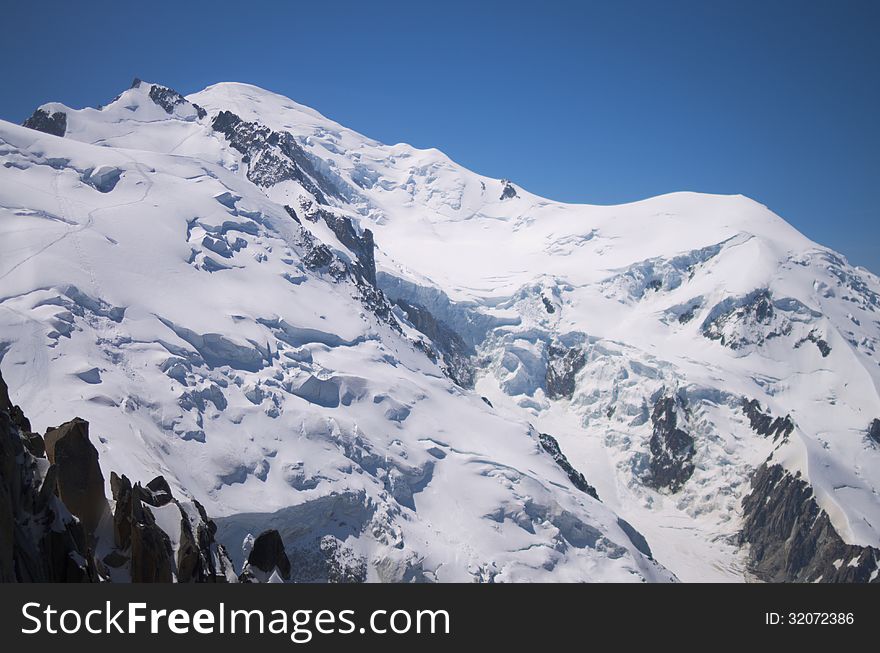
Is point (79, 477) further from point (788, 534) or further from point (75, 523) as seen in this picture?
point (788, 534)

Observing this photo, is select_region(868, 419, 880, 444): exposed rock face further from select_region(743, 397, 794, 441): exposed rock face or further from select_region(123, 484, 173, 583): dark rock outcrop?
select_region(123, 484, 173, 583): dark rock outcrop

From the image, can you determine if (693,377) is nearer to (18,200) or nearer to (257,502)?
(257,502)

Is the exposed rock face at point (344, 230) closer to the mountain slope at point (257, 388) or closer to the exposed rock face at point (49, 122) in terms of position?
the mountain slope at point (257, 388)

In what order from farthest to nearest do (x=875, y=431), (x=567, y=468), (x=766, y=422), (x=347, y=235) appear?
(x=347, y=235)
(x=875, y=431)
(x=766, y=422)
(x=567, y=468)

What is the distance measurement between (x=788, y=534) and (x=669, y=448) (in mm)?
32879

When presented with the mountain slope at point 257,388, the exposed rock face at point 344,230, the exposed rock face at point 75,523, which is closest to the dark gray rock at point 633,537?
the mountain slope at point 257,388

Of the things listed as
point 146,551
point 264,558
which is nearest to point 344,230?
point 264,558

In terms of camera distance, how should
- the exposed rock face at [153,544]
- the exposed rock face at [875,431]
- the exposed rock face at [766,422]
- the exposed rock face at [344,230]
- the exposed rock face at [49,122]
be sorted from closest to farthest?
the exposed rock face at [153,544]
the exposed rock face at [766,422]
the exposed rock face at [875,431]
the exposed rock face at [344,230]
the exposed rock face at [49,122]

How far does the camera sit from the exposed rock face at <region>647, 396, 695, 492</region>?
18362 cm

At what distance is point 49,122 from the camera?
19000 cm

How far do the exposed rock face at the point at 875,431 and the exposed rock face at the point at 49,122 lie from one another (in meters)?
215

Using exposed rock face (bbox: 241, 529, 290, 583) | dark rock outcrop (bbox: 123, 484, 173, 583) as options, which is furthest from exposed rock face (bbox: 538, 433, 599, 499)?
dark rock outcrop (bbox: 123, 484, 173, 583)

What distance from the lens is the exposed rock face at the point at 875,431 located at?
593ft
